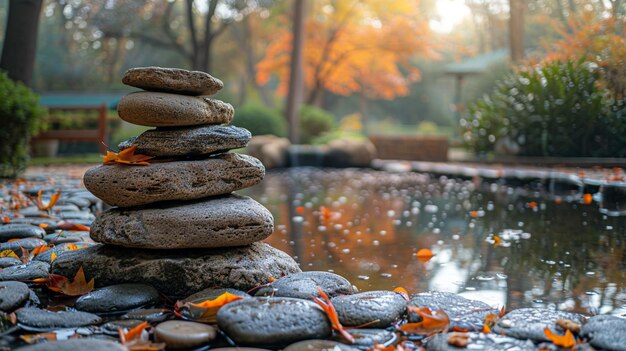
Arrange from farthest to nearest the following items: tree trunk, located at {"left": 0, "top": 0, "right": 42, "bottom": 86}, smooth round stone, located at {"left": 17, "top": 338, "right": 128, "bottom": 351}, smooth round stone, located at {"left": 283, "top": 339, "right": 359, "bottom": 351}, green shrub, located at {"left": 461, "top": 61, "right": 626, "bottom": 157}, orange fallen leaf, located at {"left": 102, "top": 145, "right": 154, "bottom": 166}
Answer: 1. tree trunk, located at {"left": 0, "top": 0, "right": 42, "bottom": 86}
2. green shrub, located at {"left": 461, "top": 61, "right": 626, "bottom": 157}
3. orange fallen leaf, located at {"left": 102, "top": 145, "right": 154, "bottom": 166}
4. smooth round stone, located at {"left": 283, "top": 339, "right": 359, "bottom": 351}
5. smooth round stone, located at {"left": 17, "top": 338, "right": 128, "bottom": 351}

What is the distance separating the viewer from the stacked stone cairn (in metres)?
3.22

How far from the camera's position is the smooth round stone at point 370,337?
8.18 feet

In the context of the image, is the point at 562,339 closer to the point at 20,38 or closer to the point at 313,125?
the point at 20,38

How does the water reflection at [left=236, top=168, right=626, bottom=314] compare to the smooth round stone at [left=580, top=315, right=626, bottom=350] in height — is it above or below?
below

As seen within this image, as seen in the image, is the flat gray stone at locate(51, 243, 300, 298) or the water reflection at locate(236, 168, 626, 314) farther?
the water reflection at locate(236, 168, 626, 314)

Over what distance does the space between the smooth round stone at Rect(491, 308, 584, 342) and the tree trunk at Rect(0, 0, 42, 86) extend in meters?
9.07

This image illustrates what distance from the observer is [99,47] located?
2706 centimetres

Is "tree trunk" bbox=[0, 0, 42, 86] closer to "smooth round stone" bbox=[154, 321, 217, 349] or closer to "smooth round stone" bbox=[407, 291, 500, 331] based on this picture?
"smooth round stone" bbox=[154, 321, 217, 349]

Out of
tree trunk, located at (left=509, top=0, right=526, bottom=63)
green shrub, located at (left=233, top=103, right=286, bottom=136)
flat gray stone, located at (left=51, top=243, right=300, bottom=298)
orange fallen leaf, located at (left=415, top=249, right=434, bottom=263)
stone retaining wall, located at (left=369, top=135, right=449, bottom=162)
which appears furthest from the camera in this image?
tree trunk, located at (left=509, top=0, right=526, bottom=63)

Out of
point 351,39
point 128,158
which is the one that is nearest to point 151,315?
point 128,158

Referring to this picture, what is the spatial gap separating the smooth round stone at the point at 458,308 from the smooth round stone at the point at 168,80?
169 centimetres

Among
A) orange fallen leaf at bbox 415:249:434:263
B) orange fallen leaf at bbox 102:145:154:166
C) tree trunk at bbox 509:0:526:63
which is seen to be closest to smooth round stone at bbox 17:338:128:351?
orange fallen leaf at bbox 102:145:154:166

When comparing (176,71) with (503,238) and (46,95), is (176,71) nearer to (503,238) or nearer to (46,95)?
(503,238)

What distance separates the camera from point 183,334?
Answer: 244 centimetres
